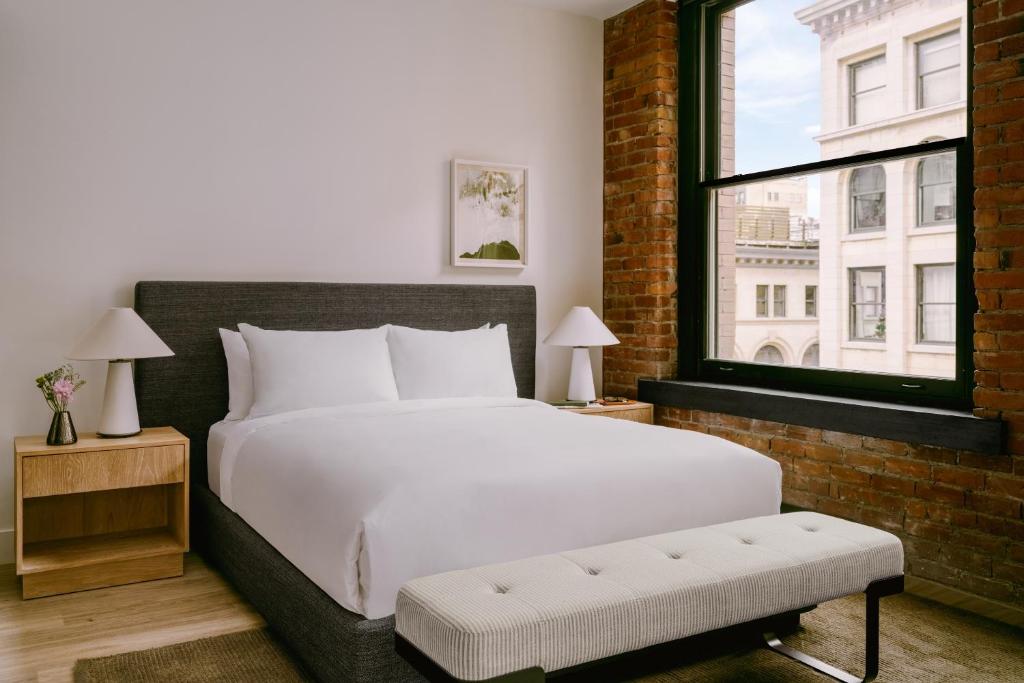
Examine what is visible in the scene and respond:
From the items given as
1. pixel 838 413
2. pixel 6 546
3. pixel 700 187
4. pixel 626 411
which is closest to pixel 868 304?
pixel 838 413

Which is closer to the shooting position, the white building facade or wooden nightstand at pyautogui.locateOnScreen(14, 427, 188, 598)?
wooden nightstand at pyautogui.locateOnScreen(14, 427, 188, 598)

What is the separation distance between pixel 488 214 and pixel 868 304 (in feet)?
6.67

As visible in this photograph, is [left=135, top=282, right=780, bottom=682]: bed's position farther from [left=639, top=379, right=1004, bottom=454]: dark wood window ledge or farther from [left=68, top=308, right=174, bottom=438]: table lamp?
[left=639, top=379, right=1004, bottom=454]: dark wood window ledge

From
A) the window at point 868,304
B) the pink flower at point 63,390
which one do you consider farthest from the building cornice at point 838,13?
the pink flower at point 63,390

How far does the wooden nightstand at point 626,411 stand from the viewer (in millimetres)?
4406

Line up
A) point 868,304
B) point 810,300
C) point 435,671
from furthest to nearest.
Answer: point 810,300, point 868,304, point 435,671

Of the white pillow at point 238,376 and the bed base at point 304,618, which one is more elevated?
the white pillow at point 238,376

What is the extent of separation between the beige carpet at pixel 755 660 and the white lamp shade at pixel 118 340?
122 cm

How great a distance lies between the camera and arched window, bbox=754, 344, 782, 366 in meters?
4.25

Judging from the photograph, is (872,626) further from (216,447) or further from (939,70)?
(216,447)

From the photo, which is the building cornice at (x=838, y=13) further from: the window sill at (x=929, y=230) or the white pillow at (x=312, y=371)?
the white pillow at (x=312, y=371)

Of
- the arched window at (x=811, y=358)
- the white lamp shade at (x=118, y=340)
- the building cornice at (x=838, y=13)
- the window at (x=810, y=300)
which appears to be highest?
the building cornice at (x=838, y=13)

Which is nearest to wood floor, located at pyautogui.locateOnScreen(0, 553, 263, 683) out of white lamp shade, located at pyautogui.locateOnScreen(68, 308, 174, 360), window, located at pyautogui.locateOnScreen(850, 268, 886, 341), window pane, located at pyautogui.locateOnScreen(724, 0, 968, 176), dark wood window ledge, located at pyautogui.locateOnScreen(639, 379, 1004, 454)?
white lamp shade, located at pyautogui.locateOnScreen(68, 308, 174, 360)

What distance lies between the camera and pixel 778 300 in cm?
425
